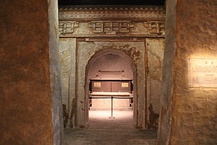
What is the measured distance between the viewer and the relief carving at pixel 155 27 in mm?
6891

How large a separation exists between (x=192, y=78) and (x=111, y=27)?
390cm

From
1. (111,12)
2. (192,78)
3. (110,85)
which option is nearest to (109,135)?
(192,78)

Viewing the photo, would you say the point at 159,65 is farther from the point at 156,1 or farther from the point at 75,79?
the point at 75,79

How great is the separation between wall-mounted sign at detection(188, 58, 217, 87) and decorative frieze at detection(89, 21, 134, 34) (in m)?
3.55

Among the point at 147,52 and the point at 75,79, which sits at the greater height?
the point at 147,52

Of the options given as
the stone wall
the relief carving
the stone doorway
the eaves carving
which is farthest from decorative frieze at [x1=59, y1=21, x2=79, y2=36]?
the stone wall

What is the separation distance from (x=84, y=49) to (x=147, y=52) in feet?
7.44

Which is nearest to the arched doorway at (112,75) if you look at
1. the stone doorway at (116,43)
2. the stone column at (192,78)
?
the stone doorway at (116,43)

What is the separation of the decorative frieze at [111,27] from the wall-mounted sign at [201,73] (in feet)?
11.6

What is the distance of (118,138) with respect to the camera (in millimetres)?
5457

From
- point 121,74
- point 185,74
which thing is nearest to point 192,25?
point 185,74

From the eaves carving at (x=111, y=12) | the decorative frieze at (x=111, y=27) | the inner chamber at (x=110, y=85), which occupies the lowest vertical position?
the inner chamber at (x=110, y=85)

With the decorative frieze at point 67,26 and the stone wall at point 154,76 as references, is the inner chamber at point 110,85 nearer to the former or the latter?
the stone wall at point 154,76

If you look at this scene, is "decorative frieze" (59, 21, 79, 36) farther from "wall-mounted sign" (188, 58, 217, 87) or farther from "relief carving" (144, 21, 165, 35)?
"wall-mounted sign" (188, 58, 217, 87)
